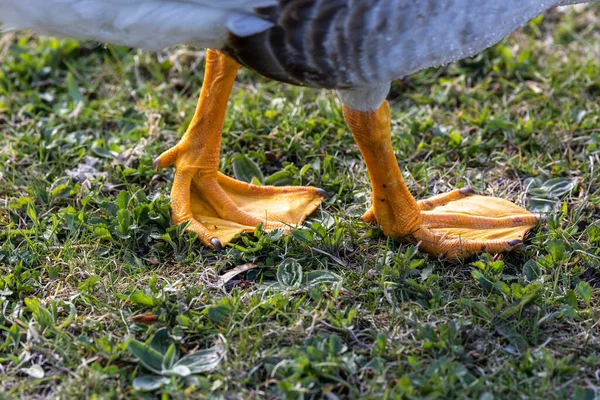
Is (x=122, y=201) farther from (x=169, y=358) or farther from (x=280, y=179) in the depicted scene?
(x=169, y=358)

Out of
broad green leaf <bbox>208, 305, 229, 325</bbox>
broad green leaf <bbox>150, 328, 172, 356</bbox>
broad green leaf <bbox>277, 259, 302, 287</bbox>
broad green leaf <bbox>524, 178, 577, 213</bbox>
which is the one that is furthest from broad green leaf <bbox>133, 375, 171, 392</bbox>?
broad green leaf <bbox>524, 178, 577, 213</bbox>

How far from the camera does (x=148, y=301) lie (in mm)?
2938

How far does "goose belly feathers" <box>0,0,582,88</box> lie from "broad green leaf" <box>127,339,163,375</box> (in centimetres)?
105

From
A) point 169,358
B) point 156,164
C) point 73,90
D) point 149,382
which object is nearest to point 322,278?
point 169,358

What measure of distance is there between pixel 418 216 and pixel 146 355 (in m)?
1.29

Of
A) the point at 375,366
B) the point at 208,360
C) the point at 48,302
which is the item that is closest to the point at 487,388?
the point at 375,366

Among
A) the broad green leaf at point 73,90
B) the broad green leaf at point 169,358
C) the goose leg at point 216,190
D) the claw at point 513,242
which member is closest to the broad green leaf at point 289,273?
the goose leg at point 216,190

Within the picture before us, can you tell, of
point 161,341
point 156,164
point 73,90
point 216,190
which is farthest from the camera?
point 73,90

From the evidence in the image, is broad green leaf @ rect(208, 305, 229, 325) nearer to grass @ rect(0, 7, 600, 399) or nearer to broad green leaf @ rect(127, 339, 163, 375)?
grass @ rect(0, 7, 600, 399)

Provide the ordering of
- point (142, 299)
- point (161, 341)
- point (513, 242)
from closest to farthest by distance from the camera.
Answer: point (161, 341) → point (142, 299) → point (513, 242)

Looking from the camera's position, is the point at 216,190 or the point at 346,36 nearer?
the point at 346,36

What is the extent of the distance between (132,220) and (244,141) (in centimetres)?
92

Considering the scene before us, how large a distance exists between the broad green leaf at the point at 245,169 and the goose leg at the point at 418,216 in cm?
68

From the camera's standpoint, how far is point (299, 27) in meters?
2.64
